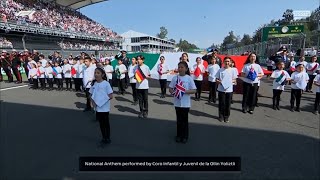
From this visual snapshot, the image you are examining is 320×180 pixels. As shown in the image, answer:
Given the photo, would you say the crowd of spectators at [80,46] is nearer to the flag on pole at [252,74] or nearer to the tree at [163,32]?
the flag on pole at [252,74]

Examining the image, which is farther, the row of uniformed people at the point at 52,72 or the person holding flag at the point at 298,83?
the row of uniformed people at the point at 52,72

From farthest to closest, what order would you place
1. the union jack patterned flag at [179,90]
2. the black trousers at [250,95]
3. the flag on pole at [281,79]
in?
the flag on pole at [281,79]
the black trousers at [250,95]
the union jack patterned flag at [179,90]

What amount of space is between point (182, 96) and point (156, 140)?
1.15 m

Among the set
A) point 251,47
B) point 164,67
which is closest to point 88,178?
point 164,67

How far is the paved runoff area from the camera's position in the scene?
4.83 meters

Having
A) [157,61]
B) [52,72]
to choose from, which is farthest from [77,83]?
[157,61]

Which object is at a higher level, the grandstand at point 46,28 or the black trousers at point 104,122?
the grandstand at point 46,28

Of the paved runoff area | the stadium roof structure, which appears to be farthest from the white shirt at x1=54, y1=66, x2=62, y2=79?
the stadium roof structure

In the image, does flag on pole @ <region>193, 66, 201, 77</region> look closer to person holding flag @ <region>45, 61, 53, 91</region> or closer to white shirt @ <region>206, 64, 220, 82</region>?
white shirt @ <region>206, 64, 220, 82</region>

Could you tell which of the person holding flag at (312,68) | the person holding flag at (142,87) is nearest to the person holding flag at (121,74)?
the person holding flag at (142,87)

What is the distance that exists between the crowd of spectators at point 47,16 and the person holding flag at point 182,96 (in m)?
30.6

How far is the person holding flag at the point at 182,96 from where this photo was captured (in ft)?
20.2

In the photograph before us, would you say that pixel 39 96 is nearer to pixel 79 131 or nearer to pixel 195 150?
pixel 79 131

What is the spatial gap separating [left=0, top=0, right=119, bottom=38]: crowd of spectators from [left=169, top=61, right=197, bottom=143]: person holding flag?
30.6m
